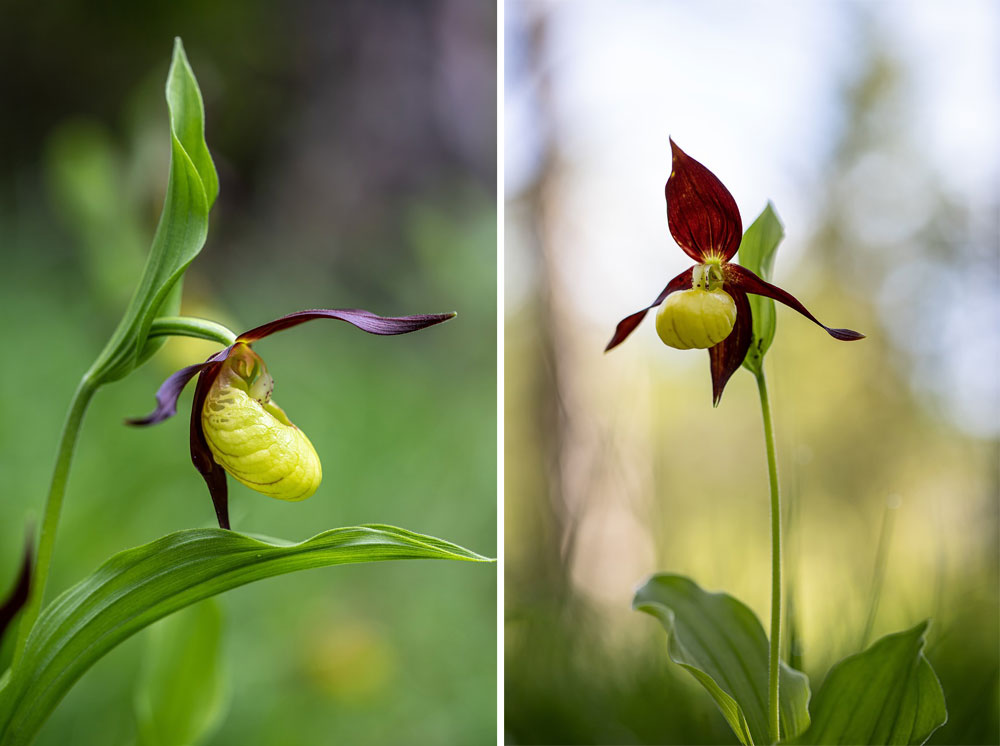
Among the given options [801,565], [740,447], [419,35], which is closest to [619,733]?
[801,565]

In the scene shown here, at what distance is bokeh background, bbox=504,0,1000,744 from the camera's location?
1293 millimetres

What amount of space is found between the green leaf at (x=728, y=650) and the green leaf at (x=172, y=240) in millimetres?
543

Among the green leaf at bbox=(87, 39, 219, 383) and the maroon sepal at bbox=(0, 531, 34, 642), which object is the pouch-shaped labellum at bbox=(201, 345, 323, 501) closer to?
the green leaf at bbox=(87, 39, 219, 383)

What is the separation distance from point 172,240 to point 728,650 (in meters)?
0.70

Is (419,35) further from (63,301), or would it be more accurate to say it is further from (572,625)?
(572,625)

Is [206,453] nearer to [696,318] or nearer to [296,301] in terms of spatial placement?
[696,318]

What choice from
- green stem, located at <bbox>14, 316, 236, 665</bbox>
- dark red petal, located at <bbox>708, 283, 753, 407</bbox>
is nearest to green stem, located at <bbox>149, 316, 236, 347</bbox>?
green stem, located at <bbox>14, 316, 236, 665</bbox>

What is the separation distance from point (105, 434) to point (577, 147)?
133 centimetres

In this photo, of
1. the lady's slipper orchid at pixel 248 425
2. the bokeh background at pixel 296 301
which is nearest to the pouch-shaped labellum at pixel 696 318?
the lady's slipper orchid at pixel 248 425

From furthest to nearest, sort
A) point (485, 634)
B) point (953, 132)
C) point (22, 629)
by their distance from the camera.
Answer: point (485, 634), point (953, 132), point (22, 629)

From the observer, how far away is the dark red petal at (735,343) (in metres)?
0.73

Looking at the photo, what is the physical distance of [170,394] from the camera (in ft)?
1.87

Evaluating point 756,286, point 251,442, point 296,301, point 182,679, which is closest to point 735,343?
point 756,286

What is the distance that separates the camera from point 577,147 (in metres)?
1.52
